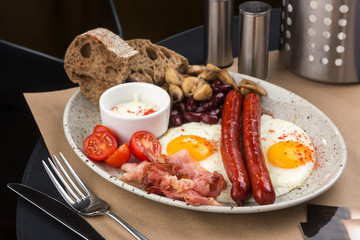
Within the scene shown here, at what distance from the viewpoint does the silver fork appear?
6.98ft

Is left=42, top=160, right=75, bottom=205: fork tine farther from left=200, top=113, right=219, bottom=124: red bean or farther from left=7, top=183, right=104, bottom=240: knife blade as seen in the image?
left=200, top=113, right=219, bottom=124: red bean

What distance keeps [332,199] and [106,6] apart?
2.36 m

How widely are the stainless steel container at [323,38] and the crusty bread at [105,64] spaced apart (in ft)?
2.38

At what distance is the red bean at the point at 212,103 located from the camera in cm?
280

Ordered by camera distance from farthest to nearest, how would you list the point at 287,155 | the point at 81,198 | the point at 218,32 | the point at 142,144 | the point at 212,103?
the point at 218,32 < the point at 212,103 < the point at 142,144 < the point at 287,155 < the point at 81,198

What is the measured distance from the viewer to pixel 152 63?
3.02 metres

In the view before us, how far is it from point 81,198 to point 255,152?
81cm

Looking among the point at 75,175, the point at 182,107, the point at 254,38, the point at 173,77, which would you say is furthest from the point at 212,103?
the point at 75,175

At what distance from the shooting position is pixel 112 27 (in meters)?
3.72

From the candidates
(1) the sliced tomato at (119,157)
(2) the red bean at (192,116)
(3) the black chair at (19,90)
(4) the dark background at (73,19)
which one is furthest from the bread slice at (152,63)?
(4) the dark background at (73,19)

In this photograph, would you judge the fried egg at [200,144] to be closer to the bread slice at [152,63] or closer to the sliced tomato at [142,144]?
the sliced tomato at [142,144]

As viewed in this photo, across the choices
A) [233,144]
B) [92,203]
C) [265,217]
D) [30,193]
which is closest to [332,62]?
[233,144]

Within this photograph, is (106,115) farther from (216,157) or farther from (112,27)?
(112,27)

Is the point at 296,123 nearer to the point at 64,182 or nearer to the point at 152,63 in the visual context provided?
the point at 152,63
